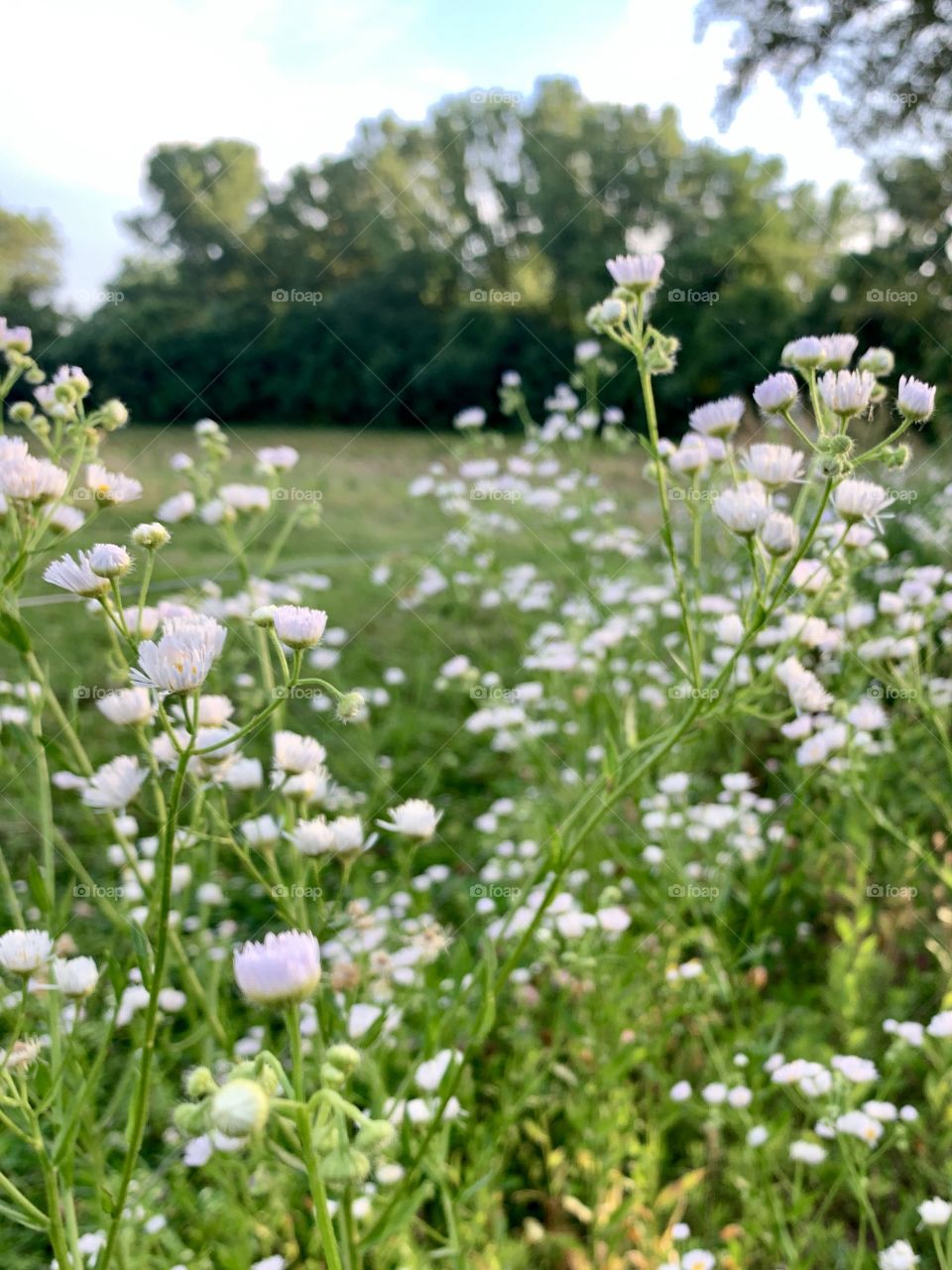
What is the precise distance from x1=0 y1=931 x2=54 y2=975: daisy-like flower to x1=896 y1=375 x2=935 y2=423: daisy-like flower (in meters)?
1.02

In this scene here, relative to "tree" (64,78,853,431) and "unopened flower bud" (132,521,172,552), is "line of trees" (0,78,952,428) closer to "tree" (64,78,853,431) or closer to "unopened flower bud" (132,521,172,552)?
"tree" (64,78,853,431)

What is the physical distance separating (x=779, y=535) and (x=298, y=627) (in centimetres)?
54

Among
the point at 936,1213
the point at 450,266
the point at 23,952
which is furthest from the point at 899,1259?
the point at 450,266

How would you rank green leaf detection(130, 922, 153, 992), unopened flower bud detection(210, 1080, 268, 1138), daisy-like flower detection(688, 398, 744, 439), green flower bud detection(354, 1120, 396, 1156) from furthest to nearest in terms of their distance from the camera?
daisy-like flower detection(688, 398, 744, 439) < green leaf detection(130, 922, 153, 992) < green flower bud detection(354, 1120, 396, 1156) < unopened flower bud detection(210, 1080, 268, 1138)

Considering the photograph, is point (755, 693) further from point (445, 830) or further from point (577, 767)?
point (445, 830)

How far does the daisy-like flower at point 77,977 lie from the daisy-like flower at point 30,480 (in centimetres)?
48

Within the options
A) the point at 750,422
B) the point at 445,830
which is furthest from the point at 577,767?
the point at 750,422

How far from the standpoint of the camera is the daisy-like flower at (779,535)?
103 centimetres

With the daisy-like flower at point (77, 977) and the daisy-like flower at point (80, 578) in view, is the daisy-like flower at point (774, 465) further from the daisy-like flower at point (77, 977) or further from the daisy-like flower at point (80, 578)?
the daisy-like flower at point (77, 977)

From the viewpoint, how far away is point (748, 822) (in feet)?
7.02

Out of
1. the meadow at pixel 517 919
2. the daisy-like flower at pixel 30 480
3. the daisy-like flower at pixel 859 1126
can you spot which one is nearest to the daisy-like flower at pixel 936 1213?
the meadow at pixel 517 919

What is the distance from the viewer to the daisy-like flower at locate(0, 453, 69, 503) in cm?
96

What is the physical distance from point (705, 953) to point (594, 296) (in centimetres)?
1741

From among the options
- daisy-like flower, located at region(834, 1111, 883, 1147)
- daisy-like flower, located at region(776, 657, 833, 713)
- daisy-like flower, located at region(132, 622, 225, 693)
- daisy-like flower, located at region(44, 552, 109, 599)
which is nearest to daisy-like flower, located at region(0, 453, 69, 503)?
daisy-like flower, located at region(44, 552, 109, 599)
